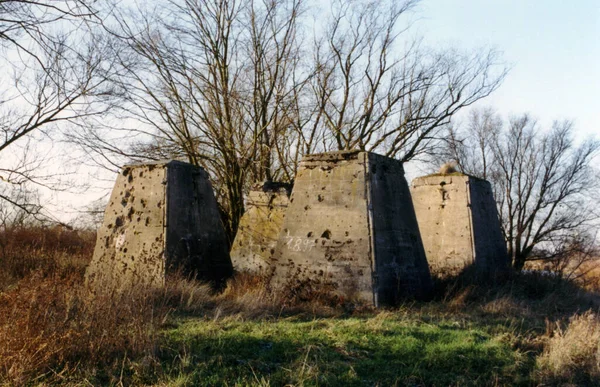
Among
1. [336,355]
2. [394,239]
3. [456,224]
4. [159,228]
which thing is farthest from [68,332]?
[456,224]

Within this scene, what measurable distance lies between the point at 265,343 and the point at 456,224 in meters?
6.89

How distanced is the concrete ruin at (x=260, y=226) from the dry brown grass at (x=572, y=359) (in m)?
6.99

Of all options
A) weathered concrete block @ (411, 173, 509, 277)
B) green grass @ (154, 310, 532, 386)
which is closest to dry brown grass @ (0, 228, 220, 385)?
green grass @ (154, 310, 532, 386)

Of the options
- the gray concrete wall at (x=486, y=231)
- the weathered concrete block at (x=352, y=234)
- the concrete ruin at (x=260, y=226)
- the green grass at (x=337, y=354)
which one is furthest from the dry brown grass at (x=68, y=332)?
the gray concrete wall at (x=486, y=231)

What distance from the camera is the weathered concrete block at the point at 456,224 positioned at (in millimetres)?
10969

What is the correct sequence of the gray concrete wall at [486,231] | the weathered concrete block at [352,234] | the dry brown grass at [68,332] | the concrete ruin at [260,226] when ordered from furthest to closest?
the concrete ruin at [260,226], the gray concrete wall at [486,231], the weathered concrete block at [352,234], the dry brown grass at [68,332]

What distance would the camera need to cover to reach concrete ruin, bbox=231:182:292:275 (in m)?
12.0

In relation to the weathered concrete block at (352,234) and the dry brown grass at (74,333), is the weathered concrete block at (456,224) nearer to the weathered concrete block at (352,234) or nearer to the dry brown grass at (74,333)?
the weathered concrete block at (352,234)

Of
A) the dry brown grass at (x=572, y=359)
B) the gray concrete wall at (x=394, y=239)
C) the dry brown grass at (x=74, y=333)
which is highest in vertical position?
the gray concrete wall at (x=394, y=239)

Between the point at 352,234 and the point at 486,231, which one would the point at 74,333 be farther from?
the point at 486,231

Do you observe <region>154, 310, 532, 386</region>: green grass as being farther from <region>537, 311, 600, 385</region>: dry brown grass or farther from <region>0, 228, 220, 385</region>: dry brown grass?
<region>0, 228, 220, 385</region>: dry brown grass

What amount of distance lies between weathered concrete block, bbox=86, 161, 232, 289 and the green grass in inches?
103

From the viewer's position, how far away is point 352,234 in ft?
25.7

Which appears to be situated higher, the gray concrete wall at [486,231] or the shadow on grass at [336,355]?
the gray concrete wall at [486,231]
